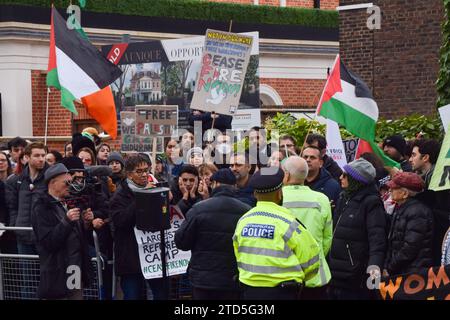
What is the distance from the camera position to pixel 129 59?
18.1 m

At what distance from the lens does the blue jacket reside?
1183 cm

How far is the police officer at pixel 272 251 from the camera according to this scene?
8.98 metres

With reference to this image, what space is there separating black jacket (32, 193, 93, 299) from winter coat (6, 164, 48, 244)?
242 centimetres

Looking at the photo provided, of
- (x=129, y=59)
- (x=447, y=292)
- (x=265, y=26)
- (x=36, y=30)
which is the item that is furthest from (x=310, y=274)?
(x=265, y=26)

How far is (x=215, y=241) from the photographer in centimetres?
1022

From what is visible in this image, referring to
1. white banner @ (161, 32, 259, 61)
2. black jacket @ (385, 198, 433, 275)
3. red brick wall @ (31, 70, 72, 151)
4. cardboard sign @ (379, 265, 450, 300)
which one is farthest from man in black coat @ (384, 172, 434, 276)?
red brick wall @ (31, 70, 72, 151)

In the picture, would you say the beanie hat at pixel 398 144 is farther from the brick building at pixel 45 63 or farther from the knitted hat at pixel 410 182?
the brick building at pixel 45 63

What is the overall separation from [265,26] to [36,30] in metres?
8.15

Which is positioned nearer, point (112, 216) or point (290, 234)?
point (290, 234)

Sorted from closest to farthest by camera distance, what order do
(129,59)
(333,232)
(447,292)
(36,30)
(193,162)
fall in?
(447,292) < (333,232) < (193,162) < (129,59) < (36,30)

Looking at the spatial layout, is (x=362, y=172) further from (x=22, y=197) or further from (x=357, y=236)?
(x=22, y=197)

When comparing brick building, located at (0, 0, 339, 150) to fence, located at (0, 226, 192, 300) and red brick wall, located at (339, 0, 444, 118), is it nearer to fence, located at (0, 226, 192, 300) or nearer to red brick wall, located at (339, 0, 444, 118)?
red brick wall, located at (339, 0, 444, 118)

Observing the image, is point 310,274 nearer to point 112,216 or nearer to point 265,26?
point 112,216

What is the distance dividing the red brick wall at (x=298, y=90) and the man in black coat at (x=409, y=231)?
23548 mm
